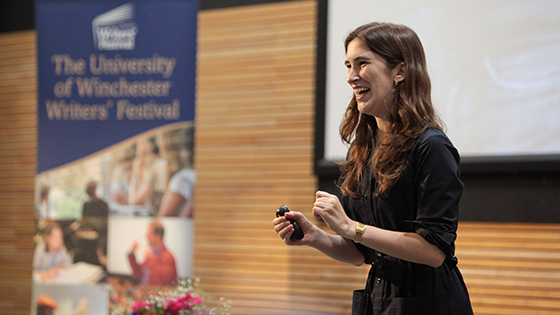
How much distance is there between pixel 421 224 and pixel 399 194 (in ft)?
0.35

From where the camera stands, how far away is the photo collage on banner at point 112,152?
14.2ft

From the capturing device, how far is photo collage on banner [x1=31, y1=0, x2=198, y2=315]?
14.2ft

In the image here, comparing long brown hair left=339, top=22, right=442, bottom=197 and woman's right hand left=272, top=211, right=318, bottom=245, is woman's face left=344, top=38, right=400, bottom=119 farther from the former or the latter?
woman's right hand left=272, top=211, right=318, bottom=245

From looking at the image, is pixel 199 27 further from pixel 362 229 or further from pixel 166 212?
pixel 362 229

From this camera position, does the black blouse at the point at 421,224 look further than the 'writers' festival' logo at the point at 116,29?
No

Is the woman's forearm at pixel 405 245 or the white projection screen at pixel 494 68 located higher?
the white projection screen at pixel 494 68

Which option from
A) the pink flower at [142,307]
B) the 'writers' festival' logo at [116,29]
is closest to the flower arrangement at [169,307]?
the pink flower at [142,307]

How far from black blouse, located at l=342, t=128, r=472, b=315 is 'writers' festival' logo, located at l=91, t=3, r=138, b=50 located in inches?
134

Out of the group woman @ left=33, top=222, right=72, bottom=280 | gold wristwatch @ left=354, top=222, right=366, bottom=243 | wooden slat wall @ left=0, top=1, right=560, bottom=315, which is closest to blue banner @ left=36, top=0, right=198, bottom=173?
wooden slat wall @ left=0, top=1, right=560, bottom=315

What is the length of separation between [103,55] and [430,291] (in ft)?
12.4

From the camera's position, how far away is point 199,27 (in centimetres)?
481

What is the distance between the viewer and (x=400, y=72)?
5.15 feet

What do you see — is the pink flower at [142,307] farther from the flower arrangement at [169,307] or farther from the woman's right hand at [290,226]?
the woman's right hand at [290,226]

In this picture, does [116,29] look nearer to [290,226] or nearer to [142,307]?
[142,307]
